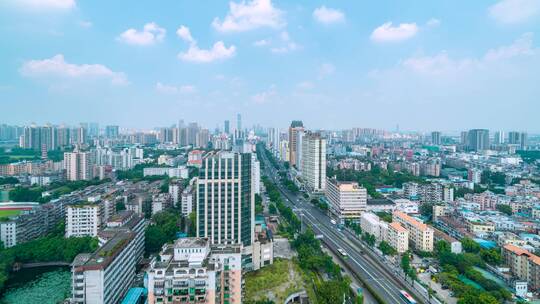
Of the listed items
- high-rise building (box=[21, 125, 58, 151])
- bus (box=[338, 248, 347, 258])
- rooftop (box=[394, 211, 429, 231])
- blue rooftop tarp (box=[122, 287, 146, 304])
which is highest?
high-rise building (box=[21, 125, 58, 151])

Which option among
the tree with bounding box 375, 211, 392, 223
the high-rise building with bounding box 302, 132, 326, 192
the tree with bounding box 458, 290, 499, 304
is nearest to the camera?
the tree with bounding box 458, 290, 499, 304

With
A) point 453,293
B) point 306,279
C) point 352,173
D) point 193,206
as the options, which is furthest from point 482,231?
point 352,173

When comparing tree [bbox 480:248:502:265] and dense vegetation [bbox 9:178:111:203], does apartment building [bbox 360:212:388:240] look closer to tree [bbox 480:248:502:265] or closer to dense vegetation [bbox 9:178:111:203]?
tree [bbox 480:248:502:265]

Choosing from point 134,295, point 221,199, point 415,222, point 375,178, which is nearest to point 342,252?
point 415,222

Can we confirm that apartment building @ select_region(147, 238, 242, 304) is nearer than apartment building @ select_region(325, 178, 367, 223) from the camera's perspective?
Yes

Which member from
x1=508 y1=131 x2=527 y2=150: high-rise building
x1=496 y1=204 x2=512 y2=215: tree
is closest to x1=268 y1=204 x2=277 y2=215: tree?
x1=496 y1=204 x2=512 y2=215: tree

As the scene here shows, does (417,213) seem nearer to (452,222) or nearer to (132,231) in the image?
(452,222)
